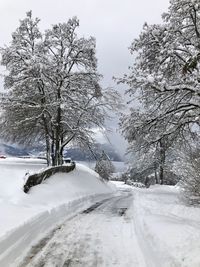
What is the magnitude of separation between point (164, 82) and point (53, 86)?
A: 48.9 ft

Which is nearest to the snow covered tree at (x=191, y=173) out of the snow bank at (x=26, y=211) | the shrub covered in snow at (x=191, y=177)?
the shrub covered in snow at (x=191, y=177)

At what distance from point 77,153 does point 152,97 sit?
20.6 m

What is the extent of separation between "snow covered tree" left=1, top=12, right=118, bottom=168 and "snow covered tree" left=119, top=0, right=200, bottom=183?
10.4 metres

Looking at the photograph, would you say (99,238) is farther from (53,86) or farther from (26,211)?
(53,86)

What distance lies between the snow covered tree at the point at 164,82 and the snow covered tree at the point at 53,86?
411 inches

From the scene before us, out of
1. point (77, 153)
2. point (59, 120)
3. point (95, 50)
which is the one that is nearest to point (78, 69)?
point (95, 50)

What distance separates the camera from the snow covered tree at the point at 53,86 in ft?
92.4

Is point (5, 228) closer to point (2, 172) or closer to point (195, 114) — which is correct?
point (195, 114)

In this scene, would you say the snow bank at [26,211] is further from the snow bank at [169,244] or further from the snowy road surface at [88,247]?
the snow bank at [169,244]

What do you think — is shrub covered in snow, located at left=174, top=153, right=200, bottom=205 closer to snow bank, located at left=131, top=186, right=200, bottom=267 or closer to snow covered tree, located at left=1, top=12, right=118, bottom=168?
snow bank, located at left=131, top=186, right=200, bottom=267

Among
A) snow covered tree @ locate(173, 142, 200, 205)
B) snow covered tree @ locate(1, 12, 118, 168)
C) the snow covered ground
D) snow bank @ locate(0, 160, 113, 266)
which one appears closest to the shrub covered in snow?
snow covered tree @ locate(173, 142, 200, 205)

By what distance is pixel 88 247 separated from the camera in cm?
919

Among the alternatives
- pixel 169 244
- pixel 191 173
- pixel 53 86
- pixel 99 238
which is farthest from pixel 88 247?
pixel 53 86

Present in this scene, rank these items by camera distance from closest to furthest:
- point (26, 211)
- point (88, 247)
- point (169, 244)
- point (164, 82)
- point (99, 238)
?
point (169, 244) < point (88, 247) < point (99, 238) < point (26, 211) < point (164, 82)
